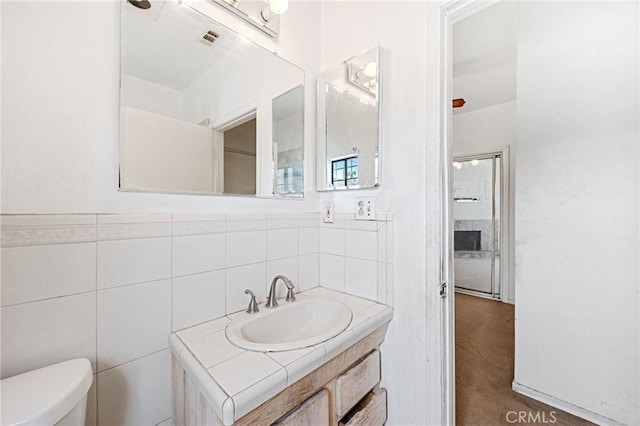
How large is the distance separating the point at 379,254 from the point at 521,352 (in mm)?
1316

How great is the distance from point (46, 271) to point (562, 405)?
2577mm

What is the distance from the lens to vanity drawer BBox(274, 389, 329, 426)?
2.62 ft

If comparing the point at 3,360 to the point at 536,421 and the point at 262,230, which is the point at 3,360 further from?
the point at 536,421

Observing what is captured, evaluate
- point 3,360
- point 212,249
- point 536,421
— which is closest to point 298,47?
point 212,249

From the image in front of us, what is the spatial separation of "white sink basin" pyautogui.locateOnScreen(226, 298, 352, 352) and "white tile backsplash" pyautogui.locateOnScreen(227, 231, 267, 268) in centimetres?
23

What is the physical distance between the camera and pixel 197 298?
105cm

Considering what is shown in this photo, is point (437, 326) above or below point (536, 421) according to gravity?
above

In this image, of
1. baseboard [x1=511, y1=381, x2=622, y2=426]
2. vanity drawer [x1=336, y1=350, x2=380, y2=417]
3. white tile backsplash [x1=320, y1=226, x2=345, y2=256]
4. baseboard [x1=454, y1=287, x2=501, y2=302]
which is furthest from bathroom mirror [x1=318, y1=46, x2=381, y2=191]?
baseboard [x1=454, y1=287, x2=501, y2=302]

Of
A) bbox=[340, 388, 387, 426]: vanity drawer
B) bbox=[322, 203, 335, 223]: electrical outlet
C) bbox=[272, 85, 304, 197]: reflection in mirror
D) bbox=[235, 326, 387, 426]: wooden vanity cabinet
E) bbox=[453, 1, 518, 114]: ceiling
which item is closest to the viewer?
bbox=[235, 326, 387, 426]: wooden vanity cabinet

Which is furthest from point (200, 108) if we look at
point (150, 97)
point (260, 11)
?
point (260, 11)

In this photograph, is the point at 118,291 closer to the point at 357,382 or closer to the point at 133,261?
the point at 133,261

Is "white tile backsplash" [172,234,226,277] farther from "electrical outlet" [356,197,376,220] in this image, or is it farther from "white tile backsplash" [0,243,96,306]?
"electrical outlet" [356,197,376,220]

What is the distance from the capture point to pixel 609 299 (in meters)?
1.42

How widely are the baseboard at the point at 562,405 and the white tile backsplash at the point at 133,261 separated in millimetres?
2206
